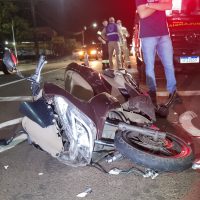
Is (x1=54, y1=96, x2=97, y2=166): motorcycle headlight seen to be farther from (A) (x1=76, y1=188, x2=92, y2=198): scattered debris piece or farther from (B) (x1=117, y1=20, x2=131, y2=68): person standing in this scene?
(B) (x1=117, y1=20, x2=131, y2=68): person standing

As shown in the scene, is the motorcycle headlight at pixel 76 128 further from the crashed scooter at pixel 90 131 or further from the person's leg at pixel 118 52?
the person's leg at pixel 118 52

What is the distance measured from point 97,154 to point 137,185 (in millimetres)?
739

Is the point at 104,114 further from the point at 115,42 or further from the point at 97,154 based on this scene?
the point at 115,42

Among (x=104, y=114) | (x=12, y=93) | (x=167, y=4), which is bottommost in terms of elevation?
(x=12, y=93)

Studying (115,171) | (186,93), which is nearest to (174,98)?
(186,93)

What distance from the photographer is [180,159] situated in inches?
141

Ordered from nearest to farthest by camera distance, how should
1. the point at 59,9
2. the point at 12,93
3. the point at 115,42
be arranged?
the point at 12,93 < the point at 115,42 < the point at 59,9

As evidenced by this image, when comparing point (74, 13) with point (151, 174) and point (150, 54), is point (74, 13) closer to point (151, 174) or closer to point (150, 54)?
point (150, 54)

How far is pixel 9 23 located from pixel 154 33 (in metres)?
36.3

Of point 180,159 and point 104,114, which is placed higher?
point 104,114

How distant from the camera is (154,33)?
20.8 feet

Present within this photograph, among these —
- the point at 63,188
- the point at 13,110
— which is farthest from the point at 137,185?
the point at 13,110

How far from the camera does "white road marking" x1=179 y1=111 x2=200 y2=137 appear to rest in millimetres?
5190

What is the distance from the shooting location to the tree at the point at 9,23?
39.6 metres
